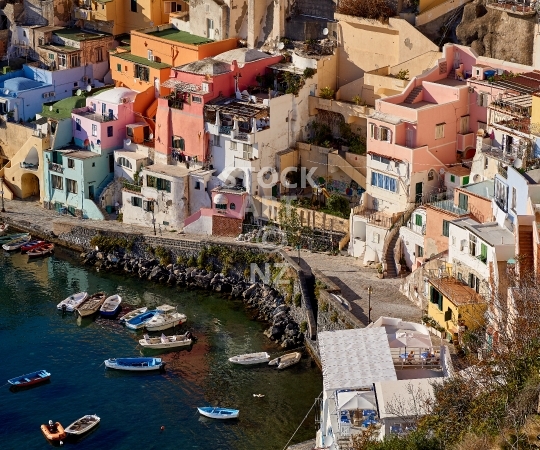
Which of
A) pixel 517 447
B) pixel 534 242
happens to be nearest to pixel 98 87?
pixel 534 242

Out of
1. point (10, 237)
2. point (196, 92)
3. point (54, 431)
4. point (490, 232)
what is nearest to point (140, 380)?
point (54, 431)

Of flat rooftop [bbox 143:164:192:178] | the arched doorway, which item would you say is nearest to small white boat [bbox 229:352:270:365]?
flat rooftop [bbox 143:164:192:178]

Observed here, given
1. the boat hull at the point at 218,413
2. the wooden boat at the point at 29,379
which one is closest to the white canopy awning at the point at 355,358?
the boat hull at the point at 218,413

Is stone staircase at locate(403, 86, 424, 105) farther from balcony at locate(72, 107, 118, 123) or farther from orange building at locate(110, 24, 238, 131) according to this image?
balcony at locate(72, 107, 118, 123)

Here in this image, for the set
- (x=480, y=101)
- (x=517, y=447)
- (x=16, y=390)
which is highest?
(x=480, y=101)

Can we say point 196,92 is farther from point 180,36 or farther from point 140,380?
point 140,380

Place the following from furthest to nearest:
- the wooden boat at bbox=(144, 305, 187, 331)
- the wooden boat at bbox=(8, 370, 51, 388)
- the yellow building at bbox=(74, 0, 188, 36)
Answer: the yellow building at bbox=(74, 0, 188, 36) < the wooden boat at bbox=(144, 305, 187, 331) < the wooden boat at bbox=(8, 370, 51, 388)

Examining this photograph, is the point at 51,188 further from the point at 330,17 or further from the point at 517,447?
the point at 517,447
